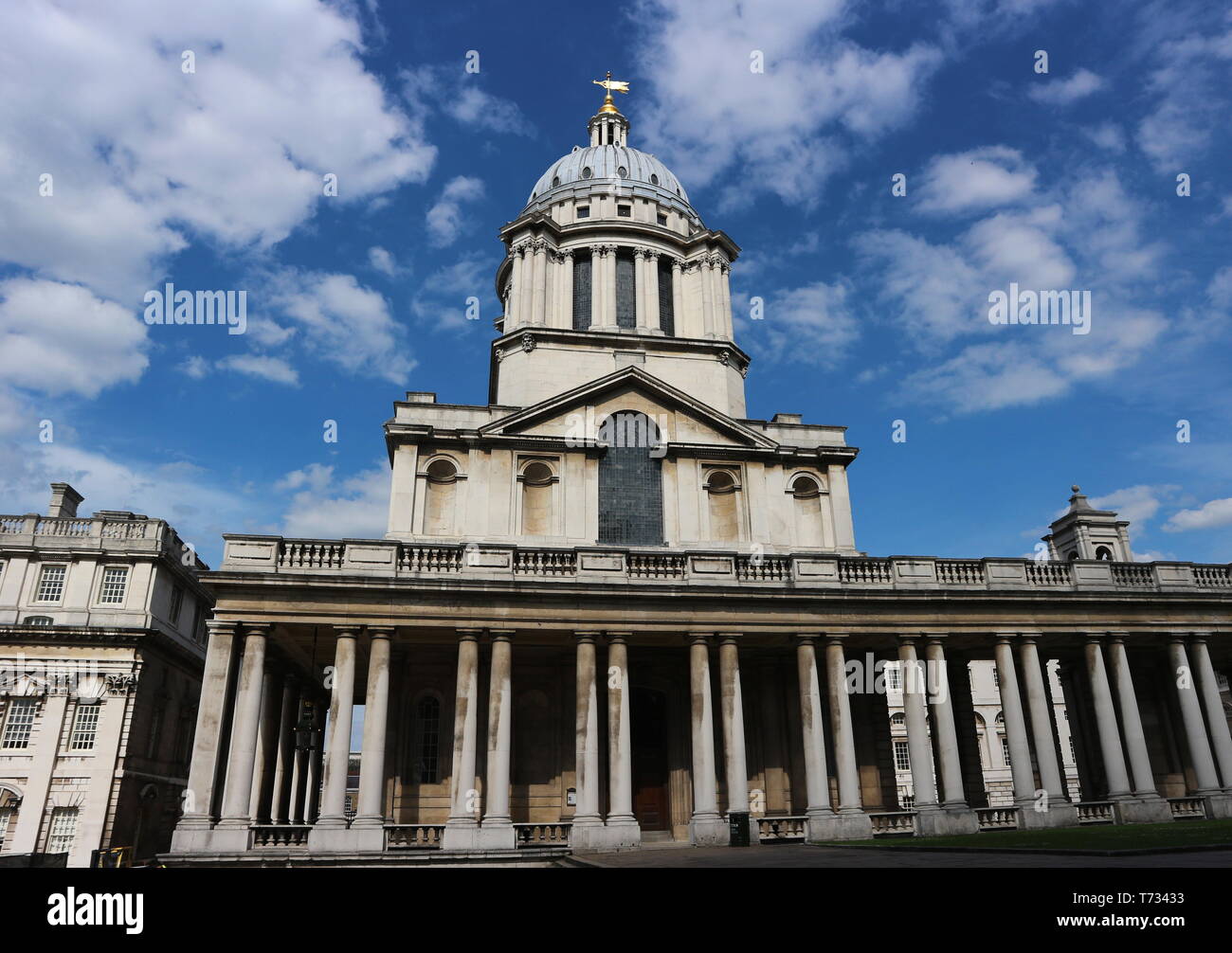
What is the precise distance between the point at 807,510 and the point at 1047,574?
8957mm

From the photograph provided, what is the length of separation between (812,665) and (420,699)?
12.8 metres

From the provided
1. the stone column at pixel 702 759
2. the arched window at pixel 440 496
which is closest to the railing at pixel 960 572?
the stone column at pixel 702 759

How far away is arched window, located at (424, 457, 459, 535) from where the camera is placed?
31.9m

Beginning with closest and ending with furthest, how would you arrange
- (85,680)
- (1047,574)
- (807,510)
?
(1047,574), (807,510), (85,680)

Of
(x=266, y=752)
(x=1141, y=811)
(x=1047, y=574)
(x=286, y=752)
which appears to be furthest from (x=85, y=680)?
(x=1141, y=811)

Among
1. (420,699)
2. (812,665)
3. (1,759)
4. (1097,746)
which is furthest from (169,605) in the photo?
(1097,746)

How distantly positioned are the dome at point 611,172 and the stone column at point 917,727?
2725cm

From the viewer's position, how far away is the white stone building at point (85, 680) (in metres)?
35.8

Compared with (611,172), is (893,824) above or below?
below

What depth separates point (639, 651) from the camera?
29.4 metres

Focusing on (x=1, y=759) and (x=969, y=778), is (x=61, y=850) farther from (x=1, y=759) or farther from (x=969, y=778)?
(x=969, y=778)

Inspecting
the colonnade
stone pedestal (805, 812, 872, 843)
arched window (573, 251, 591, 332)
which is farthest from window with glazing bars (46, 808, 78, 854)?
stone pedestal (805, 812, 872, 843)

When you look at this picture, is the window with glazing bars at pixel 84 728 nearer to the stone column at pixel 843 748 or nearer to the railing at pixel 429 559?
the railing at pixel 429 559

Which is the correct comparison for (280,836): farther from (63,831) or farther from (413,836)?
(63,831)
